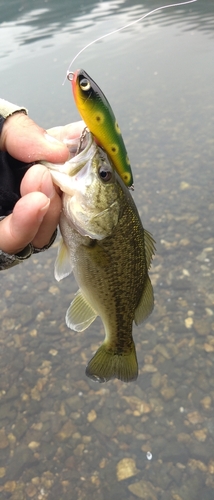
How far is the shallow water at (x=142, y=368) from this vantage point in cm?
459

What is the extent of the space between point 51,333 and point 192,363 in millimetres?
2148

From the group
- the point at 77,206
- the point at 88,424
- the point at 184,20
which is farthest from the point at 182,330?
the point at 184,20

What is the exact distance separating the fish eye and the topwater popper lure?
0.09 metres

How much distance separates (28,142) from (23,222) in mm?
527

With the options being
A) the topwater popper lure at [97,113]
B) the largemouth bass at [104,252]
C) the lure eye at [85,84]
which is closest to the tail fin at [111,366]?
the largemouth bass at [104,252]

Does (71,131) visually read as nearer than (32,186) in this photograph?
No

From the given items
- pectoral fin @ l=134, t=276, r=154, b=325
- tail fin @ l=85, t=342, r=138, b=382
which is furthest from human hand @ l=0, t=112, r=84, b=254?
tail fin @ l=85, t=342, r=138, b=382

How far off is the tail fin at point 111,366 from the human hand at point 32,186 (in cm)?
85

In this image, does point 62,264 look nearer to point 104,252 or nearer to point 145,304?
point 104,252

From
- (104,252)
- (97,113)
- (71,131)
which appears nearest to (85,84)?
(97,113)

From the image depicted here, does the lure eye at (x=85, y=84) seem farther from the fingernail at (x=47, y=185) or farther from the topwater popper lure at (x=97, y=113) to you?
the fingernail at (x=47, y=185)

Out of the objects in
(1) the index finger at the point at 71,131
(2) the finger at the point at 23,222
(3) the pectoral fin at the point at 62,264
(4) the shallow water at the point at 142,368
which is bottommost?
(4) the shallow water at the point at 142,368

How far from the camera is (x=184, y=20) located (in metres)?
19.2

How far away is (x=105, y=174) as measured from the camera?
2.13 metres
